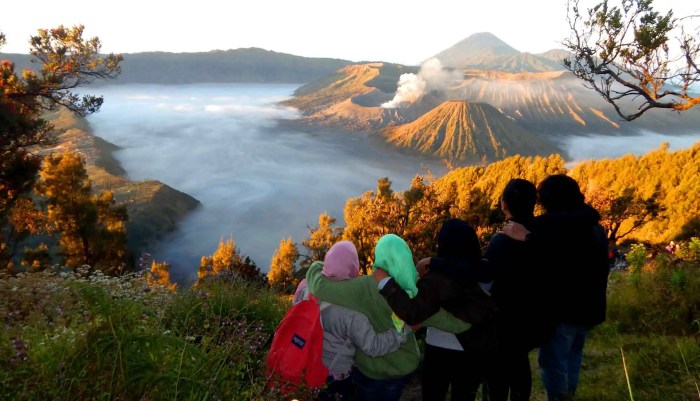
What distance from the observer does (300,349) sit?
93.0 inches

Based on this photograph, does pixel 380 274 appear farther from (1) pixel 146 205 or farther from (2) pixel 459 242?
(1) pixel 146 205

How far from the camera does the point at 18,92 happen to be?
47.7 feet

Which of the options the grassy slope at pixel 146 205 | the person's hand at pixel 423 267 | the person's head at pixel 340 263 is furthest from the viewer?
the grassy slope at pixel 146 205

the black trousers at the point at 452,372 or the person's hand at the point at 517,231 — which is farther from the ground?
the person's hand at the point at 517,231

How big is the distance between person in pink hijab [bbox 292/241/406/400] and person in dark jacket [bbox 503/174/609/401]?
1.10 m

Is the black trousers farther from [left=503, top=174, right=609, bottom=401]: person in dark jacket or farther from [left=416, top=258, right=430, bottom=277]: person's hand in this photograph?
[left=503, top=174, right=609, bottom=401]: person in dark jacket

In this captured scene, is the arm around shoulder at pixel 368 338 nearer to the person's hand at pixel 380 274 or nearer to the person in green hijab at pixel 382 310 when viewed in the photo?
the person in green hijab at pixel 382 310

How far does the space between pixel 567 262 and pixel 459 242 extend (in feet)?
3.06

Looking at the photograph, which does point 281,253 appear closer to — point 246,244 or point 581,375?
point 581,375

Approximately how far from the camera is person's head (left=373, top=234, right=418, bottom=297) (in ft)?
8.14

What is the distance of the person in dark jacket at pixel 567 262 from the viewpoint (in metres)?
2.88

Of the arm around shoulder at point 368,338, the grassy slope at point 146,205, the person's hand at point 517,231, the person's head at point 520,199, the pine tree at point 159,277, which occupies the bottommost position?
the grassy slope at point 146,205

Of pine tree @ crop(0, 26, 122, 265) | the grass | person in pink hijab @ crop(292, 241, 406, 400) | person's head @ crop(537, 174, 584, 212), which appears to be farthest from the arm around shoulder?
pine tree @ crop(0, 26, 122, 265)

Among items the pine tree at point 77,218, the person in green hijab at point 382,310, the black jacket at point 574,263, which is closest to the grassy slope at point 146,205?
the pine tree at point 77,218
